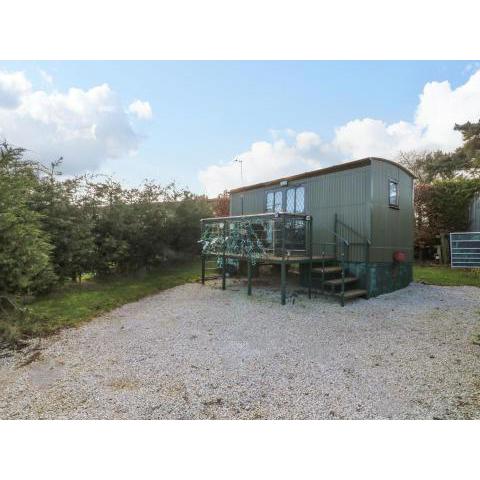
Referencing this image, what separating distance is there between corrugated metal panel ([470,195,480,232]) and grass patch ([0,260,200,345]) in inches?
502

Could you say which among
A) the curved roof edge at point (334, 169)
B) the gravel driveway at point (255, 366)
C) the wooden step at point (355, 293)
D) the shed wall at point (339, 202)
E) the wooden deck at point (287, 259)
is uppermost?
the curved roof edge at point (334, 169)

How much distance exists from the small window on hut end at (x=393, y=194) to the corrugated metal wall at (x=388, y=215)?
12cm

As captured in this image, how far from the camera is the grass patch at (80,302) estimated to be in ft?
17.1

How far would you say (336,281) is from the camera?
7305mm

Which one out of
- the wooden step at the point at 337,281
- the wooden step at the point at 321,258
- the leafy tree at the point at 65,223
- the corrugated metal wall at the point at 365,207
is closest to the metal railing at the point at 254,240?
the wooden step at the point at 321,258

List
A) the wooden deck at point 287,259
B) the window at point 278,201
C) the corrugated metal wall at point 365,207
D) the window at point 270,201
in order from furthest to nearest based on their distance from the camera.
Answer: the window at point 270,201 → the window at point 278,201 → the corrugated metal wall at point 365,207 → the wooden deck at point 287,259

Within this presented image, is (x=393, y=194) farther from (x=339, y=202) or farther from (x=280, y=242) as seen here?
(x=280, y=242)

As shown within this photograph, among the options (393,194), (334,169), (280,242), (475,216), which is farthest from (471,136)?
(280,242)

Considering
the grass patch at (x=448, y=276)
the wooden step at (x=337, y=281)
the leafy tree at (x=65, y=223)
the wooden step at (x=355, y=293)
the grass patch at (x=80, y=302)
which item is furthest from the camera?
the grass patch at (x=448, y=276)

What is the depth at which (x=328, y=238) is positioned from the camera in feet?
28.9

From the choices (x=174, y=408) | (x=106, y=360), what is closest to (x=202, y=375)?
(x=174, y=408)

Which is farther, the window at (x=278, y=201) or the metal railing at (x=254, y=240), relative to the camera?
the window at (x=278, y=201)

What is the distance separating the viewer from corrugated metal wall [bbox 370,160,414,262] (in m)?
7.91

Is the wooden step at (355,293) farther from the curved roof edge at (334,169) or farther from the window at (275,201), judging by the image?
the window at (275,201)
